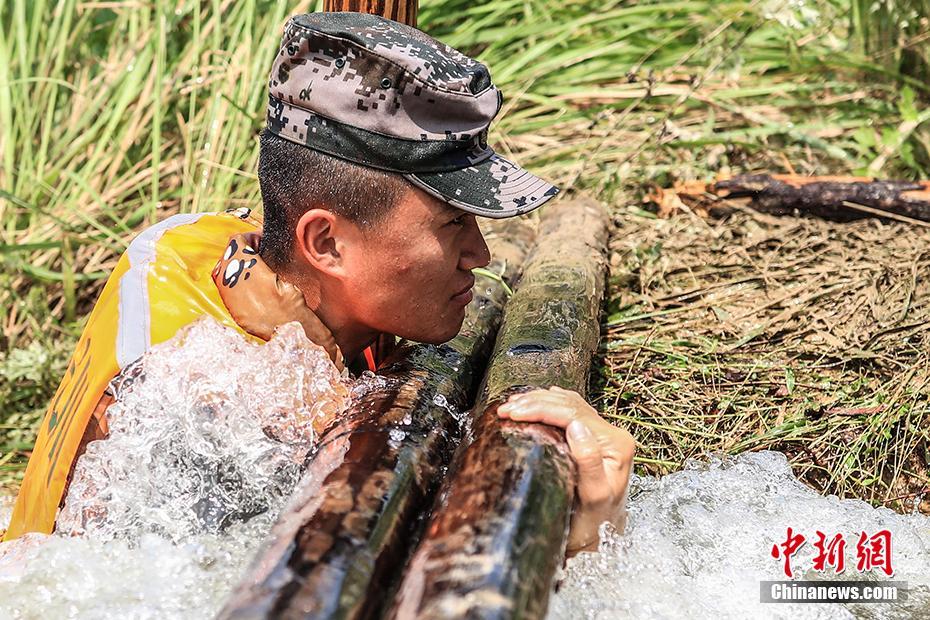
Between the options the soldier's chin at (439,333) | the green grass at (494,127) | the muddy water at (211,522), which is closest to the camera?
the muddy water at (211,522)

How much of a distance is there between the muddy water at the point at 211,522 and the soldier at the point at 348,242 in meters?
0.08

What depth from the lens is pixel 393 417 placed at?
223cm

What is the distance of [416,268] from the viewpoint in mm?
2445

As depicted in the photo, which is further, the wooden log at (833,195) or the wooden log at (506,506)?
the wooden log at (833,195)

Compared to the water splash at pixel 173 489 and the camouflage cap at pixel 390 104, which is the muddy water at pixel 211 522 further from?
the camouflage cap at pixel 390 104

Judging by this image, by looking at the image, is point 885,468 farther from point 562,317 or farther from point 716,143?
point 716,143

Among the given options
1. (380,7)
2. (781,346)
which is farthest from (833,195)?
(380,7)

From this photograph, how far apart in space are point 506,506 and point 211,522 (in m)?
0.70

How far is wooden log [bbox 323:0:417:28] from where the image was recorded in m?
2.76

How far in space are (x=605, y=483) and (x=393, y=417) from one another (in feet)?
1.54

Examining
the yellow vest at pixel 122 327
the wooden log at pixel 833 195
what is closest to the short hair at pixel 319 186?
the yellow vest at pixel 122 327

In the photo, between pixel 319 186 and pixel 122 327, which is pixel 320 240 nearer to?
pixel 319 186

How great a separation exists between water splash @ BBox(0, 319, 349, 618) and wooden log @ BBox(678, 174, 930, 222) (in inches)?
105

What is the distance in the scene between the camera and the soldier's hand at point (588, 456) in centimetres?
209
